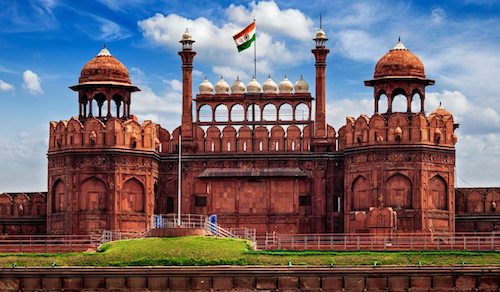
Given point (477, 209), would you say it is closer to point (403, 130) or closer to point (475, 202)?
point (475, 202)

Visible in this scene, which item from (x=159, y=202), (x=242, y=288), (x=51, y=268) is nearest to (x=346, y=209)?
(x=159, y=202)

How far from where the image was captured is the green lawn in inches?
2410

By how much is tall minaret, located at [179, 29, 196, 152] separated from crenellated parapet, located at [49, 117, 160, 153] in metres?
2.93

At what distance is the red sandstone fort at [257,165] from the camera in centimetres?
7488

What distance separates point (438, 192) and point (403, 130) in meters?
4.59

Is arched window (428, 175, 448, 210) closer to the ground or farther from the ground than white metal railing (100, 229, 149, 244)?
farther from the ground

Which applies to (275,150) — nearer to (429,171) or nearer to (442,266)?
(429,171)

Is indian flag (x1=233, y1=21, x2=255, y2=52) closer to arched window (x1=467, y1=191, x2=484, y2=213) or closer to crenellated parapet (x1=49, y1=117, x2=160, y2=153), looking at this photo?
crenellated parapet (x1=49, y1=117, x2=160, y2=153)

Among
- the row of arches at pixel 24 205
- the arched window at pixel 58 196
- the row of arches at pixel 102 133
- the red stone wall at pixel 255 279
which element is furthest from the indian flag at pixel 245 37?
the red stone wall at pixel 255 279

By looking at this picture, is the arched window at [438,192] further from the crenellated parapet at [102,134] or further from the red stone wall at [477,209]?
the crenellated parapet at [102,134]

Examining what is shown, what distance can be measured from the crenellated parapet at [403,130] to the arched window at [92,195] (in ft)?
54.2

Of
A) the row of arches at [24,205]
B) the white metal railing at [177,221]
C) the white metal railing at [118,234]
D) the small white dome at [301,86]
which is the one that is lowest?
the white metal railing at [118,234]

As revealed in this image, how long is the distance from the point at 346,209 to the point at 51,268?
22776 millimetres

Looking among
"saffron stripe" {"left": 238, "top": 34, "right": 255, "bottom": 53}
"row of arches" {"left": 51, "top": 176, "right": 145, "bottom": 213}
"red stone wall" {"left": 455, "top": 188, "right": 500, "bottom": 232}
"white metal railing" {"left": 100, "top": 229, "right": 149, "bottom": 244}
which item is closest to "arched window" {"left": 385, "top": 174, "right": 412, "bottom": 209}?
"red stone wall" {"left": 455, "top": 188, "right": 500, "bottom": 232}
